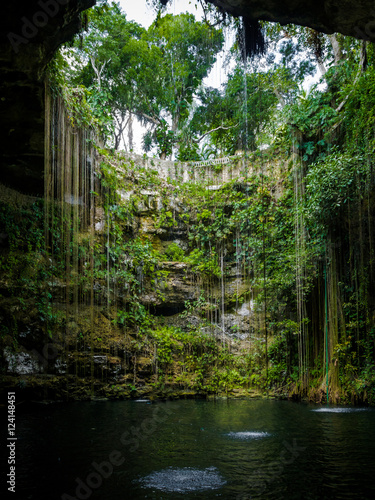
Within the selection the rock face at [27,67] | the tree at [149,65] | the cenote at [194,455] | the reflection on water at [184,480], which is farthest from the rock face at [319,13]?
the tree at [149,65]

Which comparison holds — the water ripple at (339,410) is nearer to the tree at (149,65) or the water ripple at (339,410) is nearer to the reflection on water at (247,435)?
the reflection on water at (247,435)

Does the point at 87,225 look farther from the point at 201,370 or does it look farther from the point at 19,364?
the point at 201,370

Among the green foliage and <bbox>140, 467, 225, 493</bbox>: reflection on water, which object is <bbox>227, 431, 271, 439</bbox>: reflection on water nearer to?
<bbox>140, 467, 225, 493</bbox>: reflection on water

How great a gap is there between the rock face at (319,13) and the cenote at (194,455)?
4320 mm

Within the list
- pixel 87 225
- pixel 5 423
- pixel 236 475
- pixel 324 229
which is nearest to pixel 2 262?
pixel 87 225

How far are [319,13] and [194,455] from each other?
4.83 metres

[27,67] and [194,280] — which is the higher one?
[27,67]

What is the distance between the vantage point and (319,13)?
4.05 meters

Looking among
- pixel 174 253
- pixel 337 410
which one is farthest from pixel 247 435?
pixel 174 253

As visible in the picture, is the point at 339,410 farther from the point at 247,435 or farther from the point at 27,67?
the point at 27,67

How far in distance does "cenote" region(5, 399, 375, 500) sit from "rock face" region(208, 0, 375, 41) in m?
4.32

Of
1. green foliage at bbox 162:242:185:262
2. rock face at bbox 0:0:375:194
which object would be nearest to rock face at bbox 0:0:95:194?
rock face at bbox 0:0:375:194

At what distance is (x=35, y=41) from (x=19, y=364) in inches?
214

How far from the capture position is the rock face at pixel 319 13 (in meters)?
3.79
